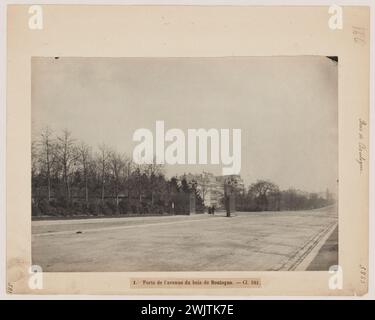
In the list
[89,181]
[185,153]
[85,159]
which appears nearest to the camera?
[185,153]

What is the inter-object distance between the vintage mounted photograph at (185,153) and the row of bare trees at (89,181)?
14 mm

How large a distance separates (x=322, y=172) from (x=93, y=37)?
2.77 meters

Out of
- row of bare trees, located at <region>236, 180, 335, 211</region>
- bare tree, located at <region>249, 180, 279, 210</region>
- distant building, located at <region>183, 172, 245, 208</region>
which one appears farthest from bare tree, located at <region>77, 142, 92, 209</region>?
bare tree, located at <region>249, 180, 279, 210</region>

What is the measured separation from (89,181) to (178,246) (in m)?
1.20

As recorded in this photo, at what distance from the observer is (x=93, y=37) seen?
511 centimetres

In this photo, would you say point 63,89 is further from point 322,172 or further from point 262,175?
point 322,172

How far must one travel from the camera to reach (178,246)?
5230 millimetres

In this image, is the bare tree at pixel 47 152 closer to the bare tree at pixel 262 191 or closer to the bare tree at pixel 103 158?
the bare tree at pixel 103 158

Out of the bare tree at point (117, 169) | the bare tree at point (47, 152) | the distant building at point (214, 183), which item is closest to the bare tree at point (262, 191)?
the distant building at point (214, 183)

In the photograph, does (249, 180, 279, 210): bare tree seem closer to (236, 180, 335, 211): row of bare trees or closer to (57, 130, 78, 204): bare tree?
(236, 180, 335, 211): row of bare trees

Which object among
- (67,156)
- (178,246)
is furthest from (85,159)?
(178,246)

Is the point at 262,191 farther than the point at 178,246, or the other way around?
the point at 262,191

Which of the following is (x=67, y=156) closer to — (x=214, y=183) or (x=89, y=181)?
(x=89, y=181)

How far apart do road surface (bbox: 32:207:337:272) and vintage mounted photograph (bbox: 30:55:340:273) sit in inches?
0.4
